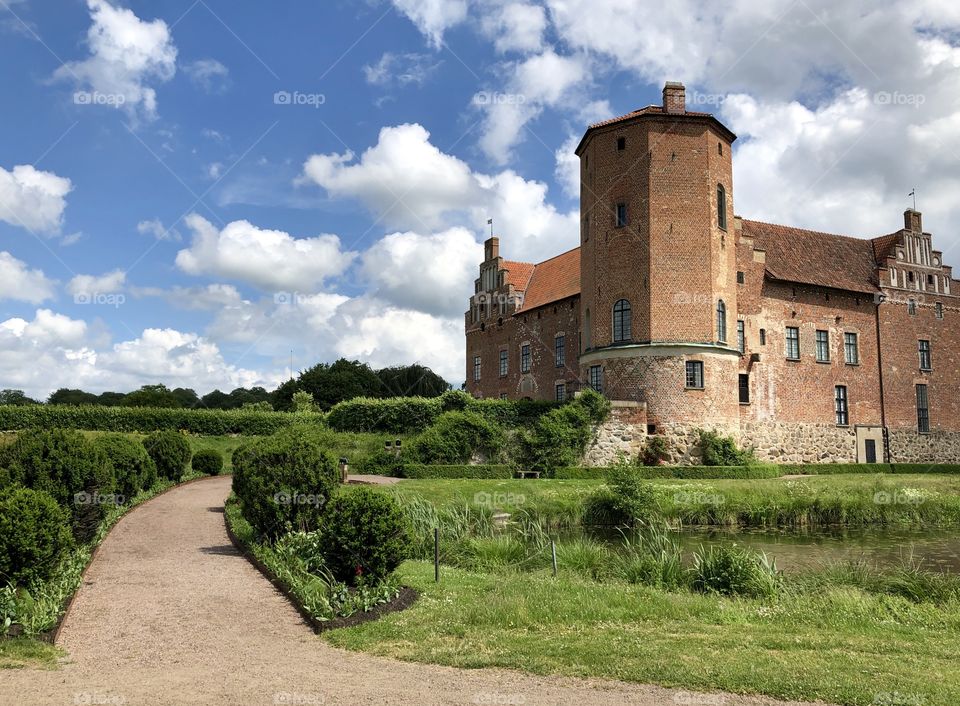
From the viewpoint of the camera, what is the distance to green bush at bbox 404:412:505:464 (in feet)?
87.0

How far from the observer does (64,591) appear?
28.3 ft

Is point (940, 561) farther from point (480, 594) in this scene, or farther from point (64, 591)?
point (64, 591)

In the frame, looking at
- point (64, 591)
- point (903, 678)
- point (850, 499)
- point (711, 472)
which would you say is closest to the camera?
point (903, 678)

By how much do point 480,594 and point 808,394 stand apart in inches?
1137

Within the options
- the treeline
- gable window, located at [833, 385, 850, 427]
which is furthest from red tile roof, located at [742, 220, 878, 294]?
the treeline

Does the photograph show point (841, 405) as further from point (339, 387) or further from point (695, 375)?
point (339, 387)

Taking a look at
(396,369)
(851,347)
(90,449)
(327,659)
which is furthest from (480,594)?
(396,369)

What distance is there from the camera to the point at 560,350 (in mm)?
36719

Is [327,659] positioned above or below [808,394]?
below

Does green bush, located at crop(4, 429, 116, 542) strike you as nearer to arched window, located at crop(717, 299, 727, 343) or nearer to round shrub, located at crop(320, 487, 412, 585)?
round shrub, located at crop(320, 487, 412, 585)

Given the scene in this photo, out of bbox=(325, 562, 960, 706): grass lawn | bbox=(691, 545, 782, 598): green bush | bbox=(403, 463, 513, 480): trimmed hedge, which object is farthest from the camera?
bbox=(403, 463, 513, 480): trimmed hedge

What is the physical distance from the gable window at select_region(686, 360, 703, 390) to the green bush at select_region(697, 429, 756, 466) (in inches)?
69.5

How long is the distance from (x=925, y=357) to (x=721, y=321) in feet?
50.4

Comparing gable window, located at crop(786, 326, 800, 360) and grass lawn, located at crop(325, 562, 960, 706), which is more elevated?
gable window, located at crop(786, 326, 800, 360)
